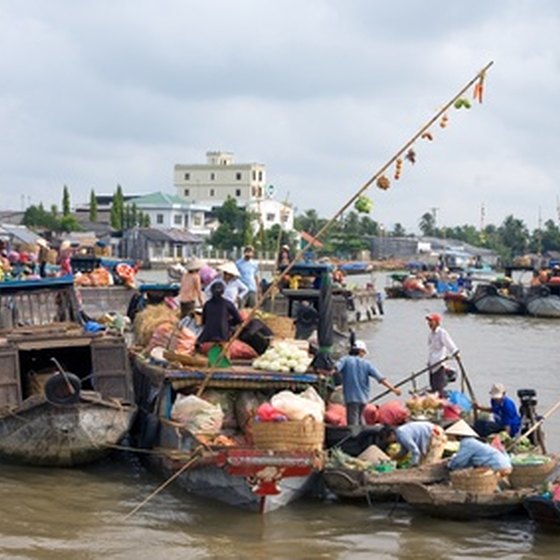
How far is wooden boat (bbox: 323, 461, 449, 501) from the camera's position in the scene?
10.8m

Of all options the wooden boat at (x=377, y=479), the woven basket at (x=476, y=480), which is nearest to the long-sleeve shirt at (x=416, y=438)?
the wooden boat at (x=377, y=479)

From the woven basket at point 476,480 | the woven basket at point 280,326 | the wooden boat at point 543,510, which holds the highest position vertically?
the woven basket at point 280,326

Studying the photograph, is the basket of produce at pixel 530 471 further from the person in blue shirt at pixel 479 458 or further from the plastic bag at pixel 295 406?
the plastic bag at pixel 295 406

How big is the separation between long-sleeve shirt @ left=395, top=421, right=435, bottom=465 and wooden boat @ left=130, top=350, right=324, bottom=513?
0.82m

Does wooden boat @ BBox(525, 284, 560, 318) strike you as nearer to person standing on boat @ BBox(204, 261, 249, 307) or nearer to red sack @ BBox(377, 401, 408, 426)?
person standing on boat @ BBox(204, 261, 249, 307)

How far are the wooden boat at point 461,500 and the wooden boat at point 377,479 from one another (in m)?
0.16

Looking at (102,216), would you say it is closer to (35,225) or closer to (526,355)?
(35,225)

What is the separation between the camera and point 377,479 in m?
10.9

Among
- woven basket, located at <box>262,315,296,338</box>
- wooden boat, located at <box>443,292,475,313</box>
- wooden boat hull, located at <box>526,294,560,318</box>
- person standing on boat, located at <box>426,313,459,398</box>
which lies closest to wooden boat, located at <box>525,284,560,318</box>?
wooden boat hull, located at <box>526,294,560,318</box>

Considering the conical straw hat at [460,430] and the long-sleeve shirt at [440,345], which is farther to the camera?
the long-sleeve shirt at [440,345]

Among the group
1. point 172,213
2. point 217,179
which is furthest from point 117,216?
point 217,179

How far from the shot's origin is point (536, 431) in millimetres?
12164

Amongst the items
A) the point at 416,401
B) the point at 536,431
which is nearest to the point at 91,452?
the point at 416,401

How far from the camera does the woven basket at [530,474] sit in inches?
422
